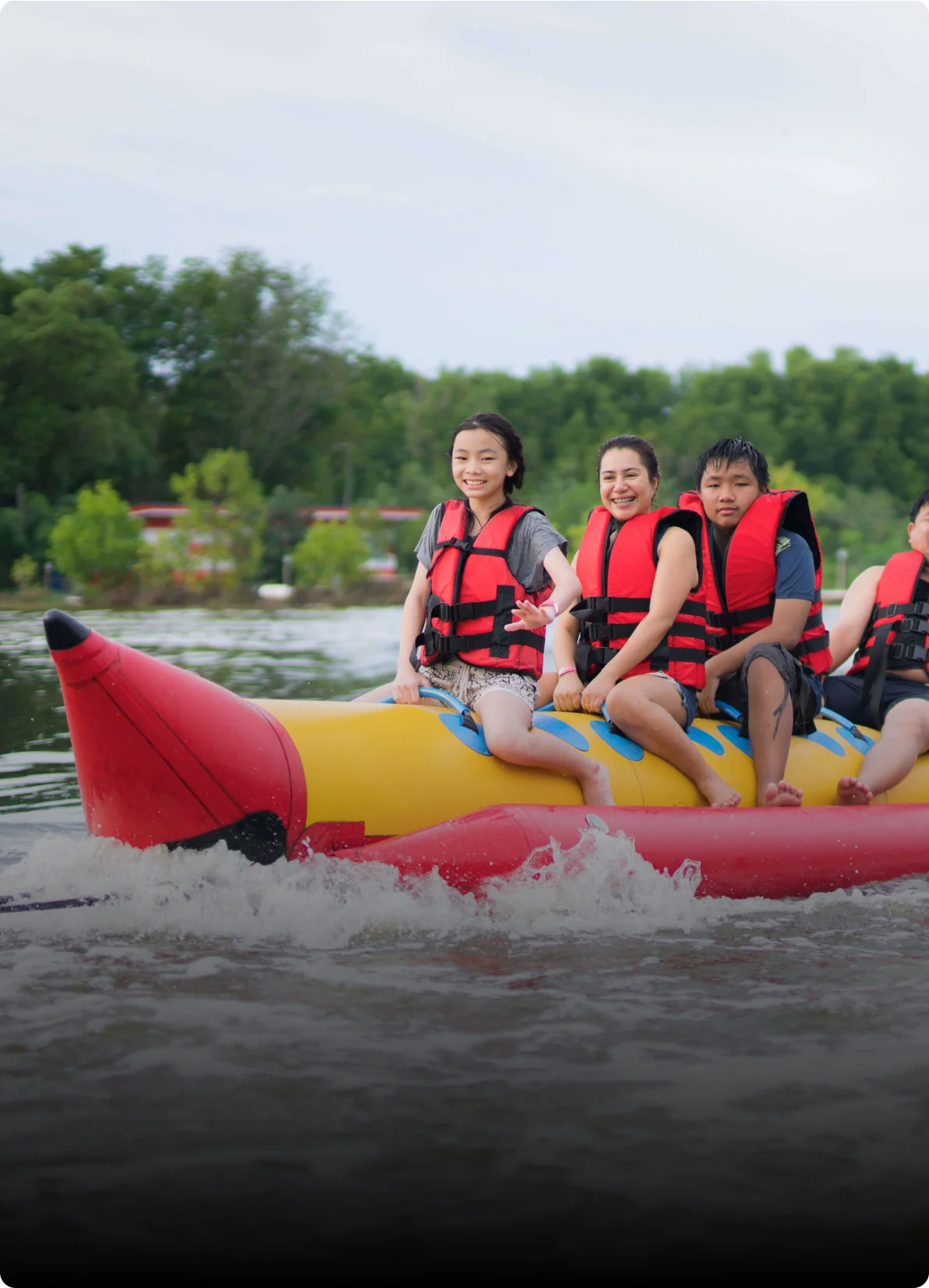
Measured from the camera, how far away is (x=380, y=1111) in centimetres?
230

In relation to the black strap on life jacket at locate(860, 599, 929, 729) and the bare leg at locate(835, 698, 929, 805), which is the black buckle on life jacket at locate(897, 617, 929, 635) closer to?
the black strap on life jacket at locate(860, 599, 929, 729)

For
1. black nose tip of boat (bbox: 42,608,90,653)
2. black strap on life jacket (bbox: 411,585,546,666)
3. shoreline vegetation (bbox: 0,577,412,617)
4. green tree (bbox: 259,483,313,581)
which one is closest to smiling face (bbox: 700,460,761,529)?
black strap on life jacket (bbox: 411,585,546,666)

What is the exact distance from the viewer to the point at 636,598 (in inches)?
149

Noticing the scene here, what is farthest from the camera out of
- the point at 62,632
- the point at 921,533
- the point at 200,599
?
the point at 200,599

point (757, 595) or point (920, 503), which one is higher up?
point (920, 503)

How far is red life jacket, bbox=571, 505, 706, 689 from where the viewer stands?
3746 millimetres

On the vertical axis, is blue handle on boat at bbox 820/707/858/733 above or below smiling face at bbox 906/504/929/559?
below

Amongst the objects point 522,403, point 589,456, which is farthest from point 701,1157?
point 522,403

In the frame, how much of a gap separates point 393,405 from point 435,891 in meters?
53.0

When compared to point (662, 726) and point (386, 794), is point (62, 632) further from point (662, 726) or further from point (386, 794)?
point (662, 726)

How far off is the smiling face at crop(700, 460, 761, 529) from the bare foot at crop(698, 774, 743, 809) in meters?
0.82

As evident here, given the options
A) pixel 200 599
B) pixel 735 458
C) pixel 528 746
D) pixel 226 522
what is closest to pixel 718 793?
pixel 528 746

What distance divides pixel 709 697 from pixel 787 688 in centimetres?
24

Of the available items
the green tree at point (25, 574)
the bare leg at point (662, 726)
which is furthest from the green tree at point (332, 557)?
the bare leg at point (662, 726)
